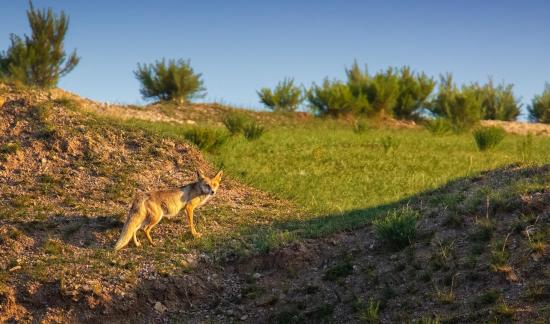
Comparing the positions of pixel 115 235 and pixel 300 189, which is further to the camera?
pixel 300 189

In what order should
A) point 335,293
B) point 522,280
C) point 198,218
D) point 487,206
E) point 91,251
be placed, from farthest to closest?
point 198,218 → point 91,251 → point 487,206 → point 335,293 → point 522,280

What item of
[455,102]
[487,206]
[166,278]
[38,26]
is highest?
[38,26]

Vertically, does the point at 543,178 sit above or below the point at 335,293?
above

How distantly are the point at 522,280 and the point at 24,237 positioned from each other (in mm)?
7306

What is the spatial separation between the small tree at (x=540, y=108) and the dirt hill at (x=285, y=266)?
1085 inches

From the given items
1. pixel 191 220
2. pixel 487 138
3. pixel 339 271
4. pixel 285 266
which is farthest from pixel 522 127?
pixel 339 271

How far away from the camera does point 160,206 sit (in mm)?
11031

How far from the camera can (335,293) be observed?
9.26 metres

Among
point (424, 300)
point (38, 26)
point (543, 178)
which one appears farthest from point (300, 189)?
point (38, 26)

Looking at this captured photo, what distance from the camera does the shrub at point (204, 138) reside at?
1791 cm

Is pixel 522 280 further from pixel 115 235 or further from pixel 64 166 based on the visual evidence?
pixel 64 166

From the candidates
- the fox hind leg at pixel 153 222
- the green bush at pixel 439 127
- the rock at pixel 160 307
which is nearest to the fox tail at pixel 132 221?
the fox hind leg at pixel 153 222

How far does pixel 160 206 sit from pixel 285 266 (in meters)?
2.13

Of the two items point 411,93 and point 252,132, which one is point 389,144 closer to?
point 252,132
